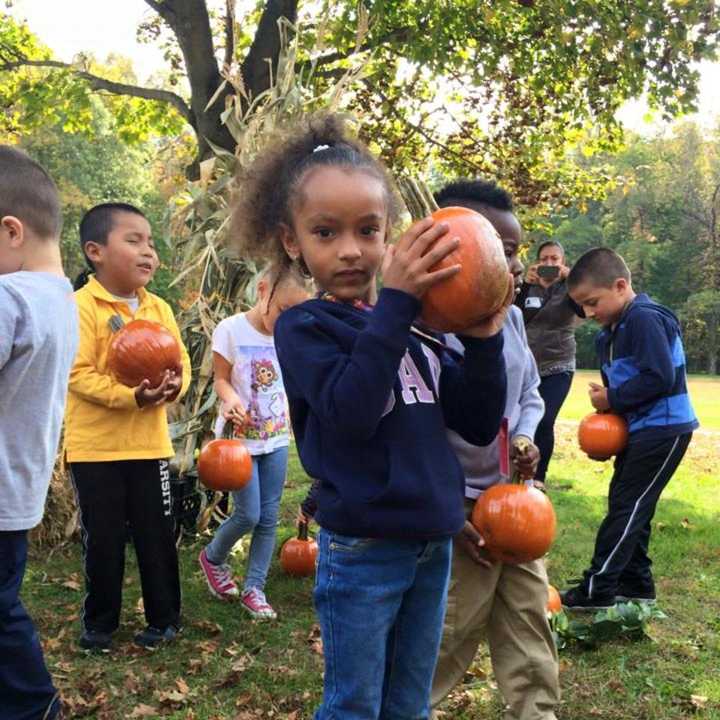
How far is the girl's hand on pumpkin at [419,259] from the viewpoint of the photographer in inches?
70.8

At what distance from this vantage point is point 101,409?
158 inches

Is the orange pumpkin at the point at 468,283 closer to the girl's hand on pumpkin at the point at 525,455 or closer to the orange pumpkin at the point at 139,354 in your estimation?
the girl's hand on pumpkin at the point at 525,455

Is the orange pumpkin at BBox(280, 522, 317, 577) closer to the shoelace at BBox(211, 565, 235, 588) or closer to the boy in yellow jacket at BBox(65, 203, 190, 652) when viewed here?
the shoelace at BBox(211, 565, 235, 588)

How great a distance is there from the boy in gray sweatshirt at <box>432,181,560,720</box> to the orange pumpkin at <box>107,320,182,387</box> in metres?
1.73

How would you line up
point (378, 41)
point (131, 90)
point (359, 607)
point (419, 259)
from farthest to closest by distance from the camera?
point (131, 90), point (378, 41), point (359, 607), point (419, 259)

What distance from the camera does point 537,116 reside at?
35.3ft

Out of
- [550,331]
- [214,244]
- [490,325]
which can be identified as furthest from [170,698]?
[550,331]

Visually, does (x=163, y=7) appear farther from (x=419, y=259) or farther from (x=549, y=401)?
(x=419, y=259)

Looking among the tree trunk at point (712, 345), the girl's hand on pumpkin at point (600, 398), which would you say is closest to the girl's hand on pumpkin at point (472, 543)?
the girl's hand on pumpkin at point (600, 398)

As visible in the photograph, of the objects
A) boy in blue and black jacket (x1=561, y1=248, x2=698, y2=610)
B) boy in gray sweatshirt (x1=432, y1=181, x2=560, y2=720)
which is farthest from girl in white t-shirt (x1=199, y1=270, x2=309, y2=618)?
boy in blue and black jacket (x1=561, y1=248, x2=698, y2=610)

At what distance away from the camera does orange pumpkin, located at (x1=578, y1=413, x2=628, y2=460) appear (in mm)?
4762

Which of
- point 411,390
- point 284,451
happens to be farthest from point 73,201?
point 411,390

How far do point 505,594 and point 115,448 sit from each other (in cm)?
209

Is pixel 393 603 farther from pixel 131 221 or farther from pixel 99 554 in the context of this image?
pixel 131 221
